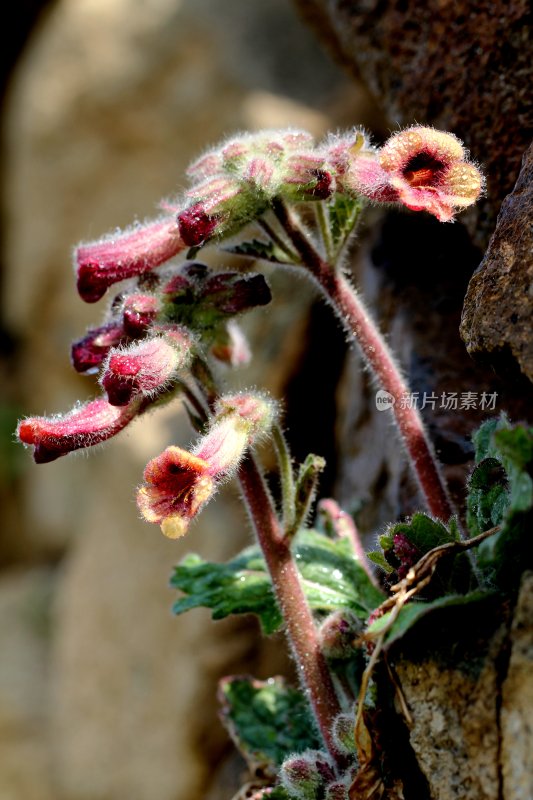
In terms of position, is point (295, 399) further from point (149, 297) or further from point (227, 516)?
point (149, 297)

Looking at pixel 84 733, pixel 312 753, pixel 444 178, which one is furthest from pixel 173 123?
pixel 312 753

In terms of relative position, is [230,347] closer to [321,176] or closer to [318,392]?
[321,176]

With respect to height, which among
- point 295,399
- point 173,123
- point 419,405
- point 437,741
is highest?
point 173,123

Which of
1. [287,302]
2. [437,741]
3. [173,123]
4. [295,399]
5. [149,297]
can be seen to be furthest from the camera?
[173,123]

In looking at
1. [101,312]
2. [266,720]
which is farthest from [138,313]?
[101,312]

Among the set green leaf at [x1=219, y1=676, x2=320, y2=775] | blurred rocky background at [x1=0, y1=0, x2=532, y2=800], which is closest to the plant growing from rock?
green leaf at [x1=219, y1=676, x2=320, y2=775]
